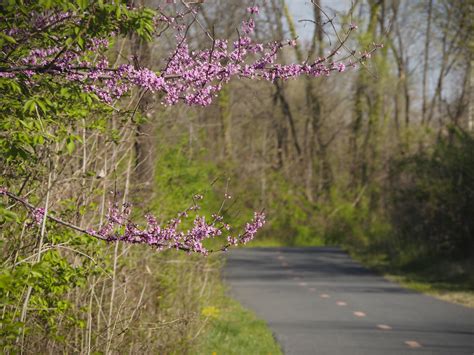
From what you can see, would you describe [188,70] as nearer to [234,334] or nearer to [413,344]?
[413,344]

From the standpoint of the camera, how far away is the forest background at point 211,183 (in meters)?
6.76

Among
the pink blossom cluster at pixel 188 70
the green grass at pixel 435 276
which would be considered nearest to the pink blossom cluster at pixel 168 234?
the pink blossom cluster at pixel 188 70

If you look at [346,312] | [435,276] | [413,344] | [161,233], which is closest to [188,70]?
[161,233]

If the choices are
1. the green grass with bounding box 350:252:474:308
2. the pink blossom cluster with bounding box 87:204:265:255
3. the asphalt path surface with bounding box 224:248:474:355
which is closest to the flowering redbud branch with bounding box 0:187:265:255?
the pink blossom cluster with bounding box 87:204:265:255

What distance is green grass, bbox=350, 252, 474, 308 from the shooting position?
1811 cm

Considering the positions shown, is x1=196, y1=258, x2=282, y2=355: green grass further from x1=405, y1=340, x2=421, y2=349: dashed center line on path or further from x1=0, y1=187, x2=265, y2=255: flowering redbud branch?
x1=0, y1=187, x2=265, y2=255: flowering redbud branch

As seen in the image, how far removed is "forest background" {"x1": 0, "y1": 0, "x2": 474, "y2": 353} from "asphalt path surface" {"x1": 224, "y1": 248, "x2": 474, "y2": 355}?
1221 mm

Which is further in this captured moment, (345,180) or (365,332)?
(345,180)

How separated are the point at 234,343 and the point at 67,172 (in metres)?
3.79

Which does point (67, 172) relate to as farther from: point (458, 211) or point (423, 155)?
point (423, 155)

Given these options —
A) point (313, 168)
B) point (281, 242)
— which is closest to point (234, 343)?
point (281, 242)

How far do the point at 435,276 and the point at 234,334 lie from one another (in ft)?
34.3

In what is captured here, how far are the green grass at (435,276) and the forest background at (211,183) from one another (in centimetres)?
9

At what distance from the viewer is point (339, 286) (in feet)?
65.2
